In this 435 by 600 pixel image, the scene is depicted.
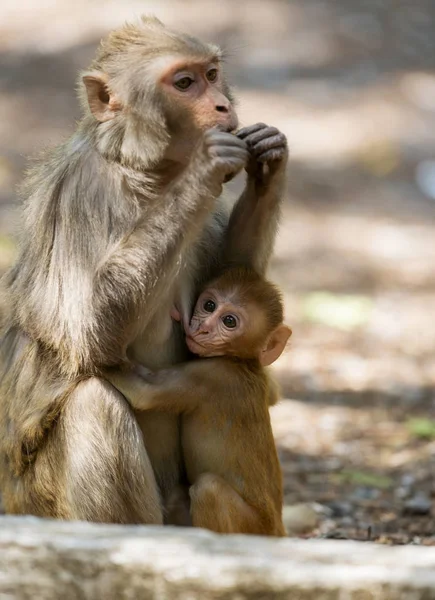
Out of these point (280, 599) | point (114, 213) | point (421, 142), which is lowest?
point (280, 599)

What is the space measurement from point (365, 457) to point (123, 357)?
10.1 ft

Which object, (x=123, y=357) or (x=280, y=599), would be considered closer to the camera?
(x=280, y=599)

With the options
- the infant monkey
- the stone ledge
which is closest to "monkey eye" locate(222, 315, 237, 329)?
the infant monkey

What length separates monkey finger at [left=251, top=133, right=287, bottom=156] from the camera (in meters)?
5.07

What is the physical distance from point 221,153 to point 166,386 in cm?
107

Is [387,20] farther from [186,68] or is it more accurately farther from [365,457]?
[186,68]

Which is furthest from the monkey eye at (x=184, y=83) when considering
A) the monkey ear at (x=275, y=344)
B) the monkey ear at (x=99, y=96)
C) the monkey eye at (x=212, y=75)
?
the monkey ear at (x=275, y=344)

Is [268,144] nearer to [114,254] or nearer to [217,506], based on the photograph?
[114,254]

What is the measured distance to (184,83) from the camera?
4.86 metres

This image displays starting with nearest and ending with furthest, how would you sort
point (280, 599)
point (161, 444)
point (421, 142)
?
point (280, 599) < point (161, 444) < point (421, 142)

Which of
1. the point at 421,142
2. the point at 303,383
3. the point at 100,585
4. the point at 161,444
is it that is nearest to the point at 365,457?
the point at 303,383

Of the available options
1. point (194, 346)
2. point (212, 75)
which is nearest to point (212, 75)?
point (212, 75)

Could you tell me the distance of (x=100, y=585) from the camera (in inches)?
136

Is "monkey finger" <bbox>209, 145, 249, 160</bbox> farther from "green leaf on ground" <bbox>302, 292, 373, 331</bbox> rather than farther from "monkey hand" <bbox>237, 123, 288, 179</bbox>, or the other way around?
"green leaf on ground" <bbox>302, 292, 373, 331</bbox>
